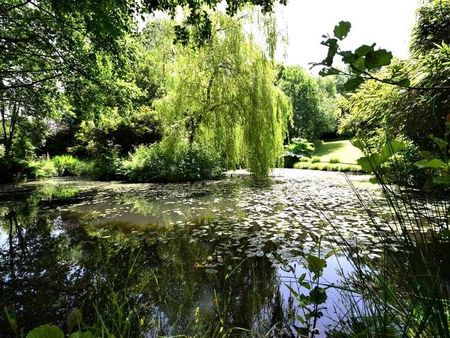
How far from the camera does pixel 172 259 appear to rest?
12.8ft

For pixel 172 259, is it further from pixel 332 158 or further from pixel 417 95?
pixel 332 158

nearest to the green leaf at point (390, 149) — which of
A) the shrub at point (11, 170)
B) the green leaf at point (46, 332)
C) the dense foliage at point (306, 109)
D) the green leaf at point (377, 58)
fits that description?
the green leaf at point (377, 58)

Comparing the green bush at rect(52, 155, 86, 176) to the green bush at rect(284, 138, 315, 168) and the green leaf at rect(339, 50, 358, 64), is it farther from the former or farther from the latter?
the green leaf at rect(339, 50, 358, 64)

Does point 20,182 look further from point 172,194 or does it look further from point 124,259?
point 124,259

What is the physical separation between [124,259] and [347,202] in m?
5.27

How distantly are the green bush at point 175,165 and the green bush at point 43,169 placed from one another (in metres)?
5.86

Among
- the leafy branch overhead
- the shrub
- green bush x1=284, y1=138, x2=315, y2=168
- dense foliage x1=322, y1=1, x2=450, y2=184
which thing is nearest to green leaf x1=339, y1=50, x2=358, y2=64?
the leafy branch overhead

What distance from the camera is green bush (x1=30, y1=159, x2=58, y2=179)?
16.2 metres

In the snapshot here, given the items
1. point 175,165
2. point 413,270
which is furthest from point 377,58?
point 175,165

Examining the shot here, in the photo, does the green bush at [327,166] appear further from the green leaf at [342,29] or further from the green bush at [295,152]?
the green leaf at [342,29]

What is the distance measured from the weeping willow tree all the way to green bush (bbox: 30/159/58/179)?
9116 millimetres

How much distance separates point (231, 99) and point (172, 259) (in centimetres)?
792

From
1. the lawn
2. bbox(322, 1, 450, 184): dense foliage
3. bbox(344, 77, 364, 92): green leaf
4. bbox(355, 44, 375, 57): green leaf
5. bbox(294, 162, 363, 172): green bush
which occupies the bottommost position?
bbox(294, 162, 363, 172): green bush

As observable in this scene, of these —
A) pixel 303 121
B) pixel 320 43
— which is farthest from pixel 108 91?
pixel 303 121
